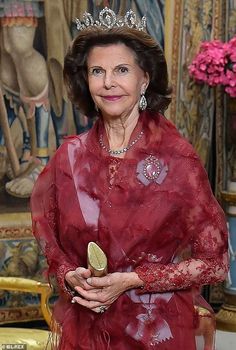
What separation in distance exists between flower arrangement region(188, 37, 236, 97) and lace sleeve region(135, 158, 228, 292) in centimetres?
337

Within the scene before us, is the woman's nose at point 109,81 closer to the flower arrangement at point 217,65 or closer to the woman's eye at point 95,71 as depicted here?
the woman's eye at point 95,71

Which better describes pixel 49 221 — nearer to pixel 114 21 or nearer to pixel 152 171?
pixel 152 171

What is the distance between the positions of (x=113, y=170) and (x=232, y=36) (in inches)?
154

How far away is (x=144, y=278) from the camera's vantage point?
2.77 meters

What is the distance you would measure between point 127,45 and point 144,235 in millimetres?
570

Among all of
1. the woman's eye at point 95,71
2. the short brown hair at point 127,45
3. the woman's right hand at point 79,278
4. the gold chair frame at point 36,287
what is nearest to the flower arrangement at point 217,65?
the gold chair frame at point 36,287

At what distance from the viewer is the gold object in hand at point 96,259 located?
266 centimetres

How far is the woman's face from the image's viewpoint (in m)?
2.81

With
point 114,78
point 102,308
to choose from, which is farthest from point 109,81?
point 102,308

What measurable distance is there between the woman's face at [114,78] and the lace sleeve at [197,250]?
10.9 inches

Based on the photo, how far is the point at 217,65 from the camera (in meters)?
6.20

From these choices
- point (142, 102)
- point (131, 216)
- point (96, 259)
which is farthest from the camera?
point (142, 102)

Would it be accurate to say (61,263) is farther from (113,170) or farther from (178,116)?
(178,116)

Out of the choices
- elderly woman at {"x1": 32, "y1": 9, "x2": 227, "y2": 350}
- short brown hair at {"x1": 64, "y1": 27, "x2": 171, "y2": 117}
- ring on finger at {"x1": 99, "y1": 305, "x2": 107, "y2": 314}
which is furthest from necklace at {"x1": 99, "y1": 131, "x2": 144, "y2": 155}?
ring on finger at {"x1": 99, "y1": 305, "x2": 107, "y2": 314}
